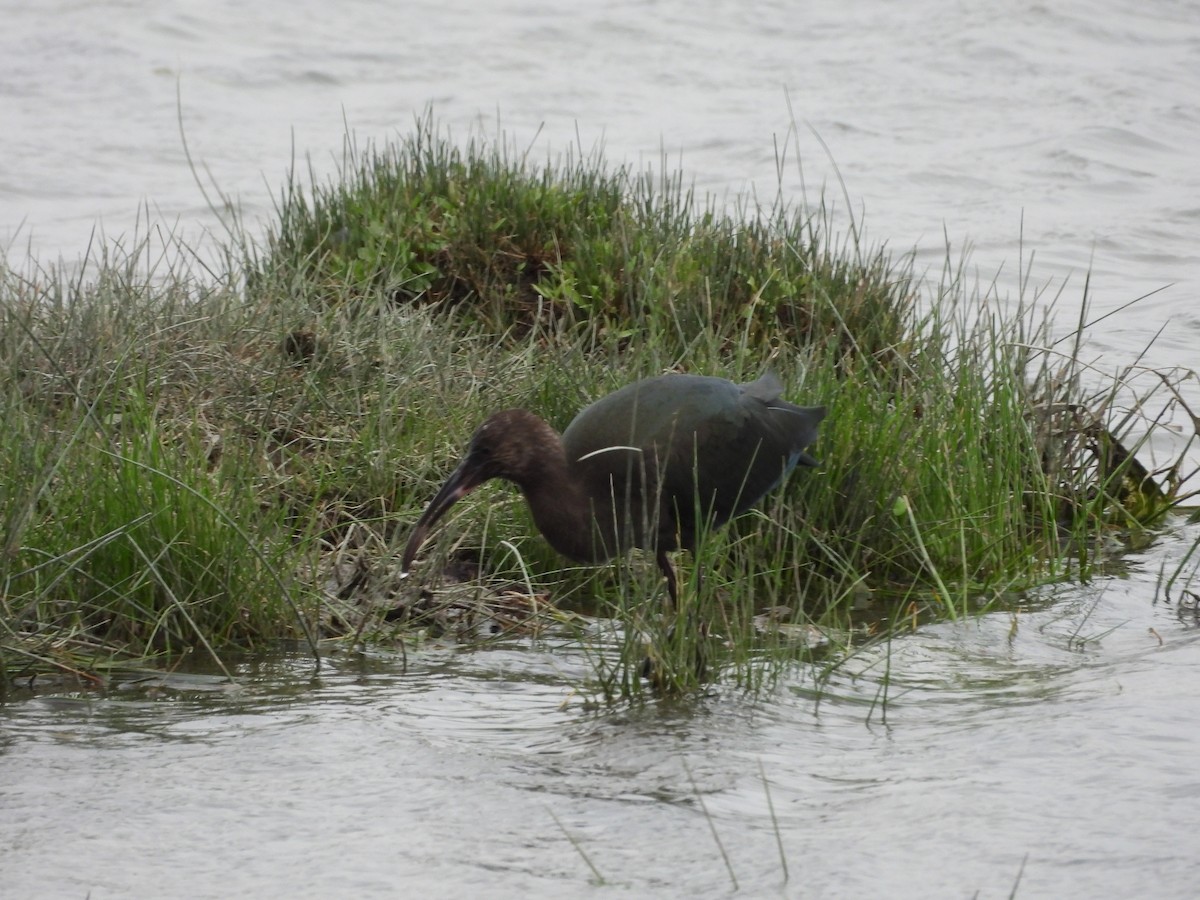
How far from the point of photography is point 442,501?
4457 mm

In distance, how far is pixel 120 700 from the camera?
392cm

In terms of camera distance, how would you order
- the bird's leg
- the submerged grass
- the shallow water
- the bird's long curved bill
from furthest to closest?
the bird's leg < the bird's long curved bill < the submerged grass < the shallow water

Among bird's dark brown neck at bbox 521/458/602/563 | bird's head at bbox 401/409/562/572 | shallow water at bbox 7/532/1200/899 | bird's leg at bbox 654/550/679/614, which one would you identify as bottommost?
shallow water at bbox 7/532/1200/899

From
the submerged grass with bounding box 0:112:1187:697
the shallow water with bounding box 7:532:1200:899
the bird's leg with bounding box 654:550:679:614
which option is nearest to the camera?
the shallow water with bounding box 7:532:1200:899

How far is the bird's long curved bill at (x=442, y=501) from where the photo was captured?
4461mm

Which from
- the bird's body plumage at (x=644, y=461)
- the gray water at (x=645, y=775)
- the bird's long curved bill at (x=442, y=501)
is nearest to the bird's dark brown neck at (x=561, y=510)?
the bird's body plumage at (x=644, y=461)

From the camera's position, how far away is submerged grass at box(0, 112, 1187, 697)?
423 centimetres

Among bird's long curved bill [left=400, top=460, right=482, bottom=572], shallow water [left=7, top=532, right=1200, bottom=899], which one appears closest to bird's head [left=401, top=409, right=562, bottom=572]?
bird's long curved bill [left=400, top=460, right=482, bottom=572]

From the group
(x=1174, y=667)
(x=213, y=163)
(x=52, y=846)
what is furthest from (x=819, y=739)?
(x=213, y=163)

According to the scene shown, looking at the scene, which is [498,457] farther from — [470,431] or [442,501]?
[470,431]

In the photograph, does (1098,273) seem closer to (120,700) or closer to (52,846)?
(120,700)

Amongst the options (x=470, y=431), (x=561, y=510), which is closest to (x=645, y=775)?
(x=561, y=510)

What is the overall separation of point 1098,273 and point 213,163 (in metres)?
6.66

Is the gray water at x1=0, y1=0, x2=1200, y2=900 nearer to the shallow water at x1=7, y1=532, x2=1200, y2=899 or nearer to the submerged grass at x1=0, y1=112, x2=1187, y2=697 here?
the shallow water at x1=7, y1=532, x2=1200, y2=899
